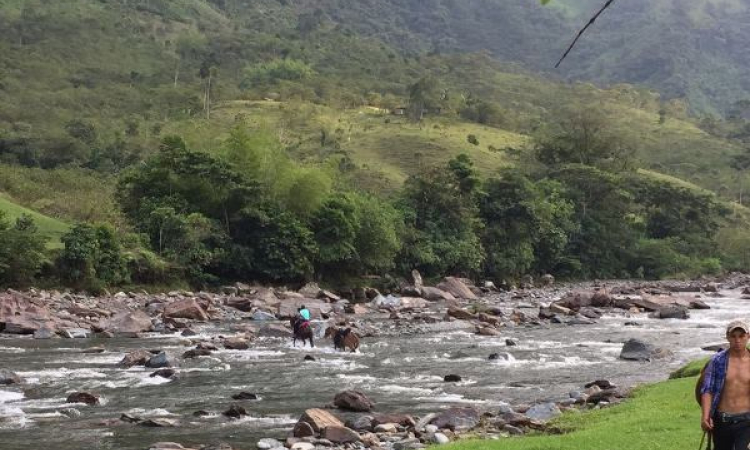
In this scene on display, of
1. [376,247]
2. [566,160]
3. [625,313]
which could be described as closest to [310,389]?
[625,313]

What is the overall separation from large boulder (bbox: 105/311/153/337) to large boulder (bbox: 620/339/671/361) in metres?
18.0

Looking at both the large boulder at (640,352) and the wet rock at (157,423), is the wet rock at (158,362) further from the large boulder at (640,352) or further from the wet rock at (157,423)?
the large boulder at (640,352)

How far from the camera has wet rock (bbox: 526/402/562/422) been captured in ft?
54.0

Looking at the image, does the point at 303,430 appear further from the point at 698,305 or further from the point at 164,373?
the point at 698,305

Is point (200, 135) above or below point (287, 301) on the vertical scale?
above

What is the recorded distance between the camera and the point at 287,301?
138ft

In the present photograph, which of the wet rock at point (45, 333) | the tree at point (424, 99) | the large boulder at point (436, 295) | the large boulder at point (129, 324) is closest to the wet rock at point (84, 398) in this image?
the wet rock at point (45, 333)

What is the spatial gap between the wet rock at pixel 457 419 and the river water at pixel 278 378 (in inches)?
50.9

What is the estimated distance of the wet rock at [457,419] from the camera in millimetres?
16156

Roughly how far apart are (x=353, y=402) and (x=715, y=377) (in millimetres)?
10834

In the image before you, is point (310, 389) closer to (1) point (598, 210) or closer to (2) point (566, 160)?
(1) point (598, 210)

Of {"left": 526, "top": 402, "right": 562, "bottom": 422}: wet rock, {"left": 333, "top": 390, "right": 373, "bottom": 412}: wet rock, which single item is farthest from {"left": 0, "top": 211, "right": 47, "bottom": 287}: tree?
{"left": 526, "top": 402, "right": 562, "bottom": 422}: wet rock

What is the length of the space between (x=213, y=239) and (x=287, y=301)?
10812 mm

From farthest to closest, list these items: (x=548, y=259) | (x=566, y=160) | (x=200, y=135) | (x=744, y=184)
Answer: (x=744, y=184), (x=566, y=160), (x=548, y=259), (x=200, y=135)
